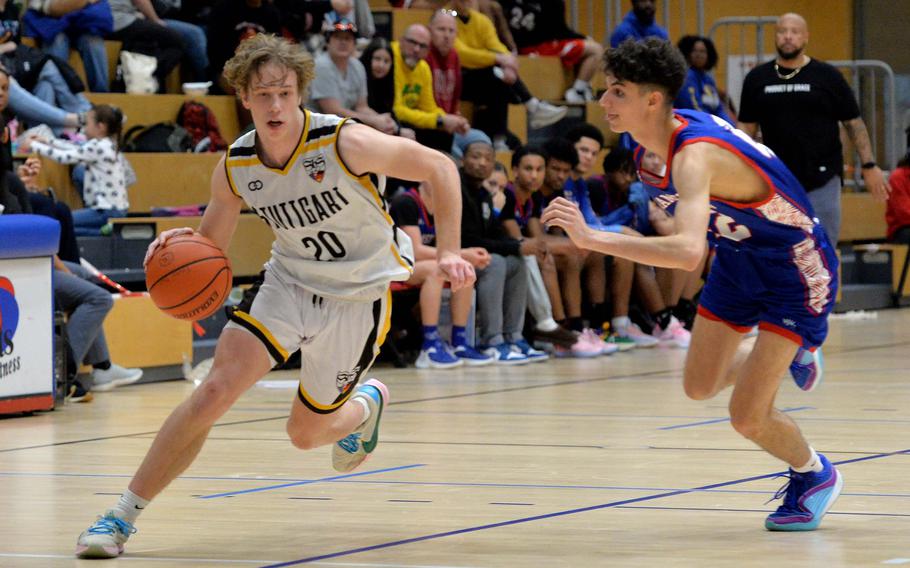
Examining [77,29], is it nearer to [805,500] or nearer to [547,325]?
[547,325]

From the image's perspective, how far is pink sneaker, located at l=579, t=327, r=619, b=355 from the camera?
1079 centimetres

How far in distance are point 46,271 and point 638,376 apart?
11.8 ft

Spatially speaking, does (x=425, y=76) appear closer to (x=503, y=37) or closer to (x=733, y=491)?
(x=503, y=37)

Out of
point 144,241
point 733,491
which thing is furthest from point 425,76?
point 733,491

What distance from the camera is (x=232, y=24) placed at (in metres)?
11.6

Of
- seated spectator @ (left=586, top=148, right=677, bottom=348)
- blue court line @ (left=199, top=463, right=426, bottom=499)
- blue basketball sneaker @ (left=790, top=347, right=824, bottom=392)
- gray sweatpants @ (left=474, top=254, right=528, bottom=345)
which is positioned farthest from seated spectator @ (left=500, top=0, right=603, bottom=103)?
blue basketball sneaker @ (left=790, top=347, right=824, bottom=392)

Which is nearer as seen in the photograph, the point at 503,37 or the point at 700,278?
the point at 700,278

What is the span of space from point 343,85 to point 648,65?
7352 millimetres

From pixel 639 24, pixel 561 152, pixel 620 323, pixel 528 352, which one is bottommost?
pixel 620 323

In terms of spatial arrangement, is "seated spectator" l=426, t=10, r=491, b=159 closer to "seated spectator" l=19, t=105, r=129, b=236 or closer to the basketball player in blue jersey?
"seated spectator" l=19, t=105, r=129, b=236

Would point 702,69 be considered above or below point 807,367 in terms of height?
below

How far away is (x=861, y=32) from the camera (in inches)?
730

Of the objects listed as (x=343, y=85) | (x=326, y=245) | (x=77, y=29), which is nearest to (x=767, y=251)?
(x=326, y=245)

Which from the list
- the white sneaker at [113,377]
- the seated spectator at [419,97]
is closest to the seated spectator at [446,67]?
the seated spectator at [419,97]
